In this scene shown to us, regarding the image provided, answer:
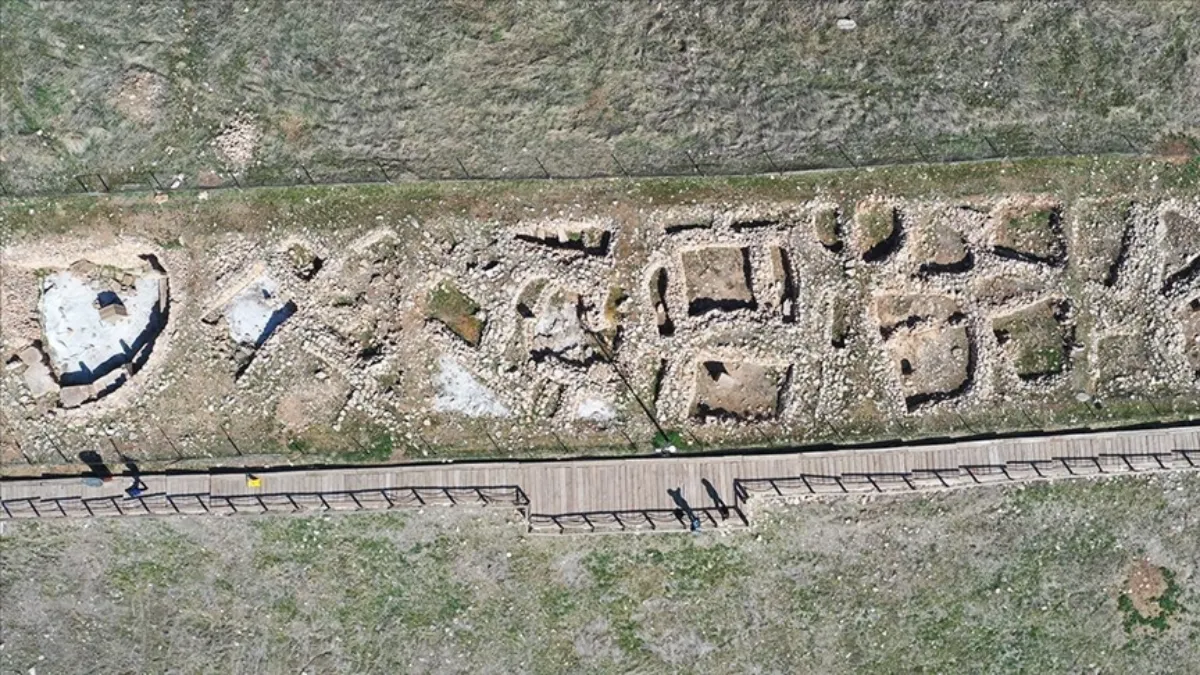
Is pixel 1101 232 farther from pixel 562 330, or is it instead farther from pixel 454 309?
pixel 454 309

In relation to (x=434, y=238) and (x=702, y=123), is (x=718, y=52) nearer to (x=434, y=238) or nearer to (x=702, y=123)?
(x=702, y=123)

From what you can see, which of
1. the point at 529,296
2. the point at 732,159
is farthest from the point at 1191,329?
the point at 529,296

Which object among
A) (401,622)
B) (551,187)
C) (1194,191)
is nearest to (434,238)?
(551,187)

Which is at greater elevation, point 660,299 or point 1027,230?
point 660,299

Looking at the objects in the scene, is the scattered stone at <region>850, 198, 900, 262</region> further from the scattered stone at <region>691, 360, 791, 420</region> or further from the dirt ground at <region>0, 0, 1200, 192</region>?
the scattered stone at <region>691, 360, 791, 420</region>

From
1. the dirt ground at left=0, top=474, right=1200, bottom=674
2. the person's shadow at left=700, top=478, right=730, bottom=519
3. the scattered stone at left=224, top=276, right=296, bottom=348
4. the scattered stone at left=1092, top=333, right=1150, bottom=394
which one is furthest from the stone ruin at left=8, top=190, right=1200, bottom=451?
the dirt ground at left=0, top=474, right=1200, bottom=674
